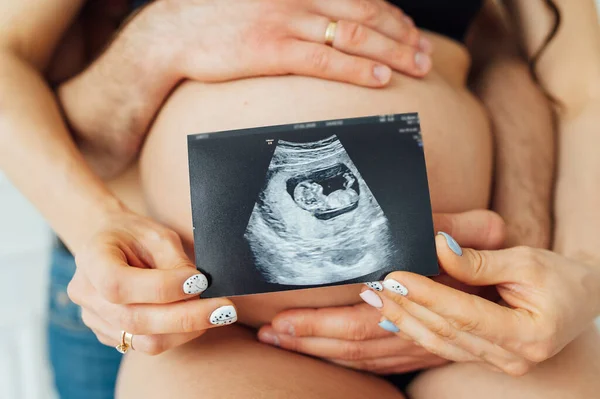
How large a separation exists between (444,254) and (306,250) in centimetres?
18

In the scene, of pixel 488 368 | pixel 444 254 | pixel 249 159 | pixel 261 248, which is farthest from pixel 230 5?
pixel 488 368

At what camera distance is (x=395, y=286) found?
2.21ft

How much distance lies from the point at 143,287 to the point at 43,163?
35cm

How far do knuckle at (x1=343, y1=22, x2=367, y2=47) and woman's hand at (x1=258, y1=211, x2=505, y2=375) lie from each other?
319 mm

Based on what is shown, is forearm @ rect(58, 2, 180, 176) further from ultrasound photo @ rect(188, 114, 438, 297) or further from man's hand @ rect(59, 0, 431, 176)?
ultrasound photo @ rect(188, 114, 438, 297)

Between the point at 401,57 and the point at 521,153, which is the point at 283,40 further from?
the point at 521,153

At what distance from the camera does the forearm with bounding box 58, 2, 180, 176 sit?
0.91 m

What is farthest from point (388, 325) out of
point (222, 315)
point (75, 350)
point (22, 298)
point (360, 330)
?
point (22, 298)

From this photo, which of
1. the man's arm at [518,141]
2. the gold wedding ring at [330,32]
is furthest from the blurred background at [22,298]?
the gold wedding ring at [330,32]

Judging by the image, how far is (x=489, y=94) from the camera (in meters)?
1.20

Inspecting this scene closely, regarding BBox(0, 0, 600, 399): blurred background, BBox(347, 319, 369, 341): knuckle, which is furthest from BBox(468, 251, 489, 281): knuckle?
BBox(0, 0, 600, 399): blurred background

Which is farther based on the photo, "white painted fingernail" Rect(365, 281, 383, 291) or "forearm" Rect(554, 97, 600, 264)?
"forearm" Rect(554, 97, 600, 264)

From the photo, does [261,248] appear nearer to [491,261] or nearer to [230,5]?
[491,261]

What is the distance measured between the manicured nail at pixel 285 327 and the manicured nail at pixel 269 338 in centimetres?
3
